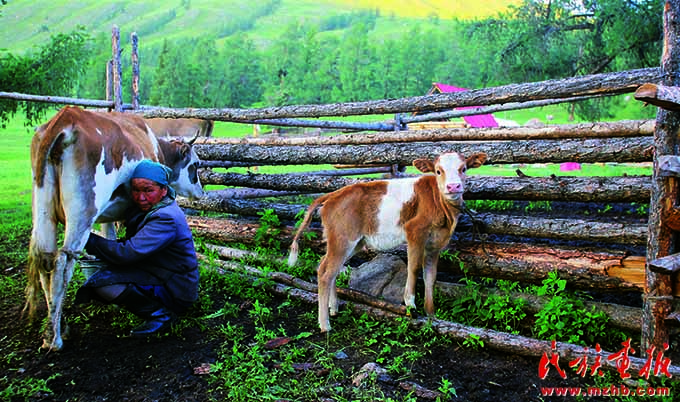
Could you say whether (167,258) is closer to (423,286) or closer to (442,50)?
(423,286)

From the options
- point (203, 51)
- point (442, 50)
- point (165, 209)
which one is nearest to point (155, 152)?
point (165, 209)

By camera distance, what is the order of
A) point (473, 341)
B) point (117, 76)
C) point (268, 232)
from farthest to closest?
point (117, 76) < point (268, 232) < point (473, 341)

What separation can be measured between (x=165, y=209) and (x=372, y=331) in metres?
2.03

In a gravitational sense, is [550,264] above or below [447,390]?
above

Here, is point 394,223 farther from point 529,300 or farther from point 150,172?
point 150,172

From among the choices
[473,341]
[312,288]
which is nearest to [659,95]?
[473,341]

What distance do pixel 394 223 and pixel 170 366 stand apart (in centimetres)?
214

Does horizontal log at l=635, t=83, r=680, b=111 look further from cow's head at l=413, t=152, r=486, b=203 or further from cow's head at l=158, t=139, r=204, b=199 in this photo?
cow's head at l=158, t=139, r=204, b=199

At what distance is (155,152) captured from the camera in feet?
17.7

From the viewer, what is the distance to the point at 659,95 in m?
3.02

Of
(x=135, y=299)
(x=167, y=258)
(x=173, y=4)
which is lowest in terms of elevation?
(x=135, y=299)

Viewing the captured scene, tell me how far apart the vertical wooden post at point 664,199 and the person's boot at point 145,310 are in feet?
12.2

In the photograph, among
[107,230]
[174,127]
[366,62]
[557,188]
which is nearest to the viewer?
[557,188]

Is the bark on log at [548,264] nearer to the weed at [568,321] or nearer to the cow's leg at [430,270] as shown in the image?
the weed at [568,321]
